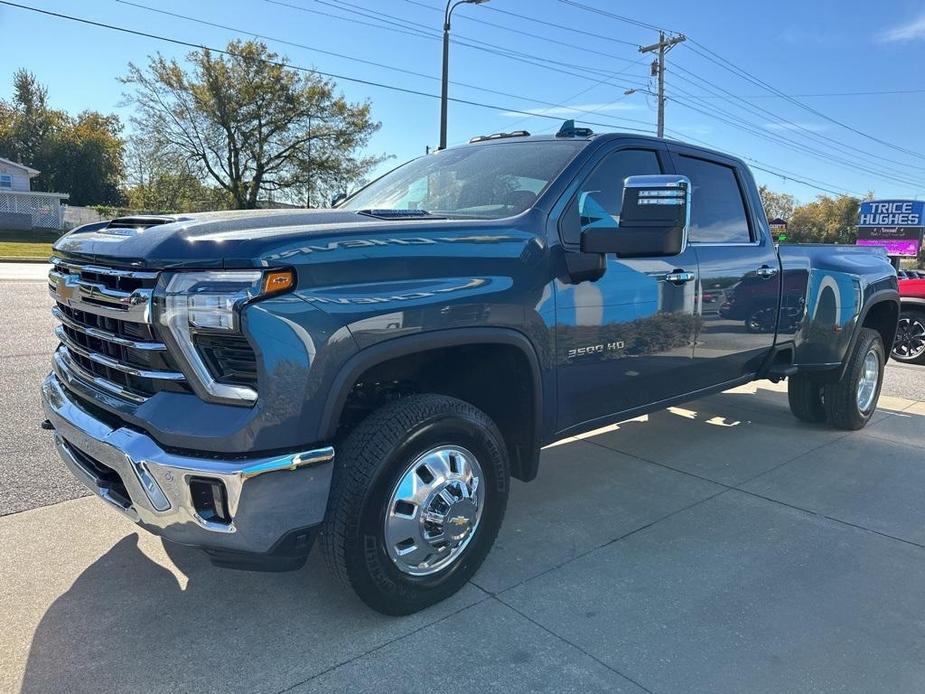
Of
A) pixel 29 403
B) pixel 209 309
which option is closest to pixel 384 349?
pixel 209 309

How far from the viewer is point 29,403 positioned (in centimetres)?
547

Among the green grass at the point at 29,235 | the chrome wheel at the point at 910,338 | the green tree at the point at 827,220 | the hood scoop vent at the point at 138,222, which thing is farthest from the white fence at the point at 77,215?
the green tree at the point at 827,220

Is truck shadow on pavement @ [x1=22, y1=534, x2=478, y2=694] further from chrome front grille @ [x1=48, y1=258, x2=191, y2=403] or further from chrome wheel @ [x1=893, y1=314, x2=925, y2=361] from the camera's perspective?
chrome wheel @ [x1=893, y1=314, x2=925, y2=361]

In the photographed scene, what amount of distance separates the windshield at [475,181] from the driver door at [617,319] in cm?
21

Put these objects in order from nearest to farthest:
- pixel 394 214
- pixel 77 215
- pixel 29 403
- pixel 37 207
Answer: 1. pixel 394 214
2. pixel 29 403
3. pixel 37 207
4. pixel 77 215

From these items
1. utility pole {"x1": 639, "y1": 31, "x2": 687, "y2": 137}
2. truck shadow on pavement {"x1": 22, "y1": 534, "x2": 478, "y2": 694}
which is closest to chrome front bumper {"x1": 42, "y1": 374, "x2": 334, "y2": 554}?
truck shadow on pavement {"x1": 22, "y1": 534, "x2": 478, "y2": 694}

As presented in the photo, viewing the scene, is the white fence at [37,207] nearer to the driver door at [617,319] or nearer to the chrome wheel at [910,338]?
the chrome wheel at [910,338]

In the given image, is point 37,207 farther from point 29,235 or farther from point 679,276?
point 679,276

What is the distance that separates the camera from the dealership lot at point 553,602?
2.46 m

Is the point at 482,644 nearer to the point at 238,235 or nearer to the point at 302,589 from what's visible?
the point at 302,589

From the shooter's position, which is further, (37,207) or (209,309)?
(37,207)

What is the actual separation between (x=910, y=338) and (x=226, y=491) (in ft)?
33.6

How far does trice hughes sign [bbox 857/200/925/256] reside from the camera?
108 ft

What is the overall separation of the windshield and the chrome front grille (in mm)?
1463
